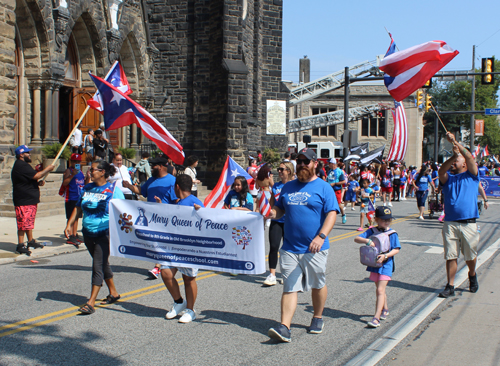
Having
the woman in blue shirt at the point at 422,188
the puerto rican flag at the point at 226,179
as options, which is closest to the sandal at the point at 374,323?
the puerto rican flag at the point at 226,179

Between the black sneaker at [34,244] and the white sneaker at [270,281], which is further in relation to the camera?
the black sneaker at [34,244]

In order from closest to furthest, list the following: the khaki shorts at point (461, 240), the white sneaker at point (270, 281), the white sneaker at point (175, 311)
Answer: the white sneaker at point (175, 311), the khaki shorts at point (461, 240), the white sneaker at point (270, 281)

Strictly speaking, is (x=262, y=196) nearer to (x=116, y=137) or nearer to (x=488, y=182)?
(x=116, y=137)

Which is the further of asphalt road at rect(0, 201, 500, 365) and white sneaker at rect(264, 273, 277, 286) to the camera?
white sneaker at rect(264, 273, 277, 286)

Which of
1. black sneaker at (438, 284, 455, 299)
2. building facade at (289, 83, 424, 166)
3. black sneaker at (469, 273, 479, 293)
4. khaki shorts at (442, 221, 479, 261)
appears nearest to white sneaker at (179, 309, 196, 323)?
black sneaker at (438, 284, 455, 299)

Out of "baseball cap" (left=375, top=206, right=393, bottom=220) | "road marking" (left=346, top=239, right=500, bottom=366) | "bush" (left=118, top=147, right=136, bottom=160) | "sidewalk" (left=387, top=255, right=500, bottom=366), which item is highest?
"bush" (left=118, top=147, right=136, bottom=160)

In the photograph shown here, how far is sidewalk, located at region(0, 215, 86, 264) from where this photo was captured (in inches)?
374

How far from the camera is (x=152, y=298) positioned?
6742 mm

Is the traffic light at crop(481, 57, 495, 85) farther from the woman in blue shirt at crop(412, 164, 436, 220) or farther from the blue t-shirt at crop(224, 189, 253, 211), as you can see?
the blue t-shirt at crop(224, 189, 253, 211)

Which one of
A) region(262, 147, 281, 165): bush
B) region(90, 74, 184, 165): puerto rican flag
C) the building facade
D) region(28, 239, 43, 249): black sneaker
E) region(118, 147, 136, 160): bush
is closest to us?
region(90, 74, 184, 165): puerto rican flag

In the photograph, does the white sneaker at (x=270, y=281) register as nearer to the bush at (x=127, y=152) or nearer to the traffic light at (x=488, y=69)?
the bush at (x=127, y=152)

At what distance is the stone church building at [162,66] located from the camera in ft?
57.9

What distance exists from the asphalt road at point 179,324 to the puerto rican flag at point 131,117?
2.00m

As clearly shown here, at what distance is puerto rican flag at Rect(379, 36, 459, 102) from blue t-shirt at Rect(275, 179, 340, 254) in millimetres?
4362
